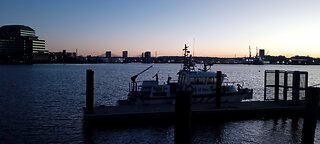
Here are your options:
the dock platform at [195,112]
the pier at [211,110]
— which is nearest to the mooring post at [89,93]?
the pier at [211,110]

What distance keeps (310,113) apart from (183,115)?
6.85 meters

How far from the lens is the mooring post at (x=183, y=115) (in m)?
14.6

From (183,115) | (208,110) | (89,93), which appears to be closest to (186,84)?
(208,110)

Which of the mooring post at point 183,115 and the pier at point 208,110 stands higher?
the mooring post at point 183,115

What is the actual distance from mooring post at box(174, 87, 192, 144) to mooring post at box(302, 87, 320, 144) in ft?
21.0

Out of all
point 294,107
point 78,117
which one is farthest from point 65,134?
point 294,107

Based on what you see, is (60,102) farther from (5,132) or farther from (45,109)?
(5,132)

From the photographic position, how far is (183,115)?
585 inches

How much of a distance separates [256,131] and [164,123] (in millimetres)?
7458

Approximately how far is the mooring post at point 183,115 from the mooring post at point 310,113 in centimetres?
640

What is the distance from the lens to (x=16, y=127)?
32594 millimetres

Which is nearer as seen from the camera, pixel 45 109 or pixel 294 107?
pixel 294 107

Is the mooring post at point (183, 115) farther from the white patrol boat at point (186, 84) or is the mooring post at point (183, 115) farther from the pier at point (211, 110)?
the white patrol boat at point (186, 84)

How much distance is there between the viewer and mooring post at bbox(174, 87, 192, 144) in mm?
14648
